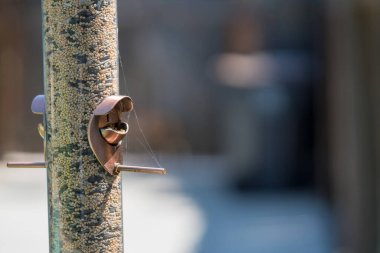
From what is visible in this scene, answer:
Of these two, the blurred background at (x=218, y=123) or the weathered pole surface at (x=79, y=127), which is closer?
the weathered pole surface at (x=79, y=127)

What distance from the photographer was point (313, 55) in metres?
7.59

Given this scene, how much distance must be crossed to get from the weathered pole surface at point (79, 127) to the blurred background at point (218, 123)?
13.5ft

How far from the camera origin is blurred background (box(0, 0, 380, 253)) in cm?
632

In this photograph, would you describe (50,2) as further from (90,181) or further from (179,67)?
(179,67)

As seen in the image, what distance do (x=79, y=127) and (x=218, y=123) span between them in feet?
21.6

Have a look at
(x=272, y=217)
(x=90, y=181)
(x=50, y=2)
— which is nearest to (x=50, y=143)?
(x=90, y=181)

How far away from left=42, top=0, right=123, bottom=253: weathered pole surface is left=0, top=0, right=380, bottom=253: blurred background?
162 inches

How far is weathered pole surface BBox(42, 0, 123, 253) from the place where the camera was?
5.56 feet

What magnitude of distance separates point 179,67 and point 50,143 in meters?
6.60

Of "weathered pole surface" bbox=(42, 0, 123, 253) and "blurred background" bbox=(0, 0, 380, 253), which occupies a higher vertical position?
"weathered pole surface" bbox=(42, 0, 123, 253)

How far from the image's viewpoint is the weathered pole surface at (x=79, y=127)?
1693 millimetres

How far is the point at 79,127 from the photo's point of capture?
1.70 m

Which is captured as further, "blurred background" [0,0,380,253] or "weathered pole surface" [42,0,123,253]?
"blurred background" [0,0,380,253]

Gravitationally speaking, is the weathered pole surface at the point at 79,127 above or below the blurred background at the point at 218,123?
above
